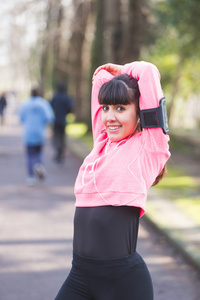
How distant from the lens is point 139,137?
248 cm

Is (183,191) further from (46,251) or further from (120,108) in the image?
(120,108)

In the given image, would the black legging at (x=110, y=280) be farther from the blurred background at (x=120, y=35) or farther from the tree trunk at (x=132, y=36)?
the tree trunk at (x=132, y=36)

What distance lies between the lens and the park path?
14.7ft

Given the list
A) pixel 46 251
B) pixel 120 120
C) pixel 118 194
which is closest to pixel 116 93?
pixel 120 120

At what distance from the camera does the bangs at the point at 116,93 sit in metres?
2.44

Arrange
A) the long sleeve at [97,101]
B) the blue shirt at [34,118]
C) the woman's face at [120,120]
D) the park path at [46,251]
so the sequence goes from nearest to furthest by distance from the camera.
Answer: the woman's face at [120,120], the long sleeve at [97,101], the park path at [46,251], the blue shirt at [34,118]

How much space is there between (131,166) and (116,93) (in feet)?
1.20

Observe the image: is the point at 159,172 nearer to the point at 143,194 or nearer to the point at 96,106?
the point at 143,194

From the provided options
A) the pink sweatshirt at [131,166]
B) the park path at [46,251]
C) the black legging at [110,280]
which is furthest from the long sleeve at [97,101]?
the park path at [46,251]

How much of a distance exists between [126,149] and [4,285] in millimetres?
2589

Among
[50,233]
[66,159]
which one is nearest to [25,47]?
[66,159]

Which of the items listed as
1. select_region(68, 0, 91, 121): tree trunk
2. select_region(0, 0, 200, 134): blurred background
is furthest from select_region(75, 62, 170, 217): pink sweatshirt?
select_region(68, 0, 91, 121): tree trunk

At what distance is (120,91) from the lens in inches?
96.2

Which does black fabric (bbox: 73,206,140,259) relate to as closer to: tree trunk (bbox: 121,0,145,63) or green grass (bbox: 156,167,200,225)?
green grass (bbox: 156,167,200,225)
